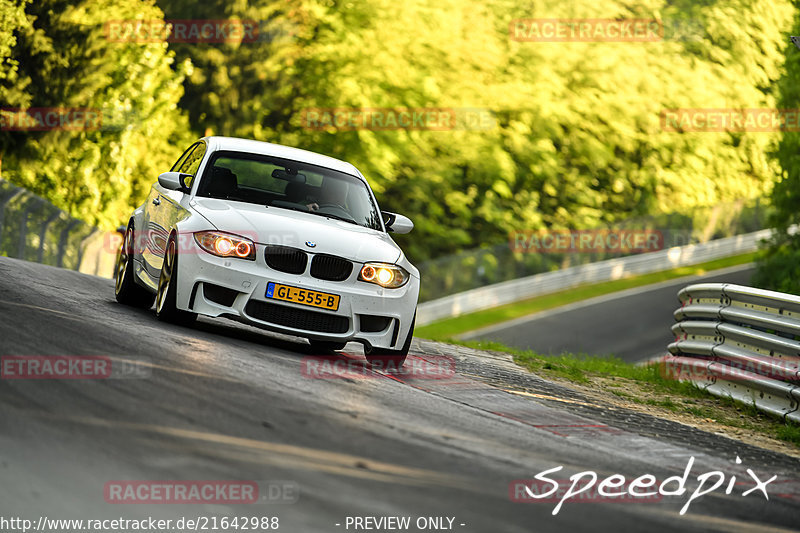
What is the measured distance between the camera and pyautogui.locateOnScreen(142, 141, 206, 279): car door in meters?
9.66

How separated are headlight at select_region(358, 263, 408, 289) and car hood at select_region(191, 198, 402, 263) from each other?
0.06 m

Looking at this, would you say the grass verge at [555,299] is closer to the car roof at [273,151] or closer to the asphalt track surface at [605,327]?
the asphalt track surface at [605,327]

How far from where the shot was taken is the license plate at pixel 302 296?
8.71 metres

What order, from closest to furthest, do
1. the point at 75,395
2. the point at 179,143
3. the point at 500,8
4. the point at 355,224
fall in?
the point at 75,395 < the point at 355,224 < the point at 179,143 < the point at 500,8

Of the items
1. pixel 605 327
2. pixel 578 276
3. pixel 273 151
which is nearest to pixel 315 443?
pixel 273 151

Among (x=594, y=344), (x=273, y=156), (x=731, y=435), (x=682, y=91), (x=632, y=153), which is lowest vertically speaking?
(x=594, y=344)

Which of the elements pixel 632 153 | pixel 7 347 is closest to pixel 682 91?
pixel 632 153

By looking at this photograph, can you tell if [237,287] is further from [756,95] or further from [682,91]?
[756,95]

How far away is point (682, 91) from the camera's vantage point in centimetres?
4853

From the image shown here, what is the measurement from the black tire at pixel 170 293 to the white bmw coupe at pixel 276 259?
0.04 feet

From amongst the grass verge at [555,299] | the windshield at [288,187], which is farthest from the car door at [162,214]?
the grass verge at [555,299]

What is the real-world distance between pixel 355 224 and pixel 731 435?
3.85 meters

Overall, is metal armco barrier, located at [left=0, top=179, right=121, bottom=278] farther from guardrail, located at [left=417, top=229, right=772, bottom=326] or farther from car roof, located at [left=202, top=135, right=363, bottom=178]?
guardrail, located at [left=417, top=229, right=772, bottom=326]

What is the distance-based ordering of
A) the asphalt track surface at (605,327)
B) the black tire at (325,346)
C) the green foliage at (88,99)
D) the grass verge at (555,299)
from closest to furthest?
the black tire at (325,346) < the green foliage at (88,99) < the asphalt track surface at (605,327) < the grass verge at (555,299)
